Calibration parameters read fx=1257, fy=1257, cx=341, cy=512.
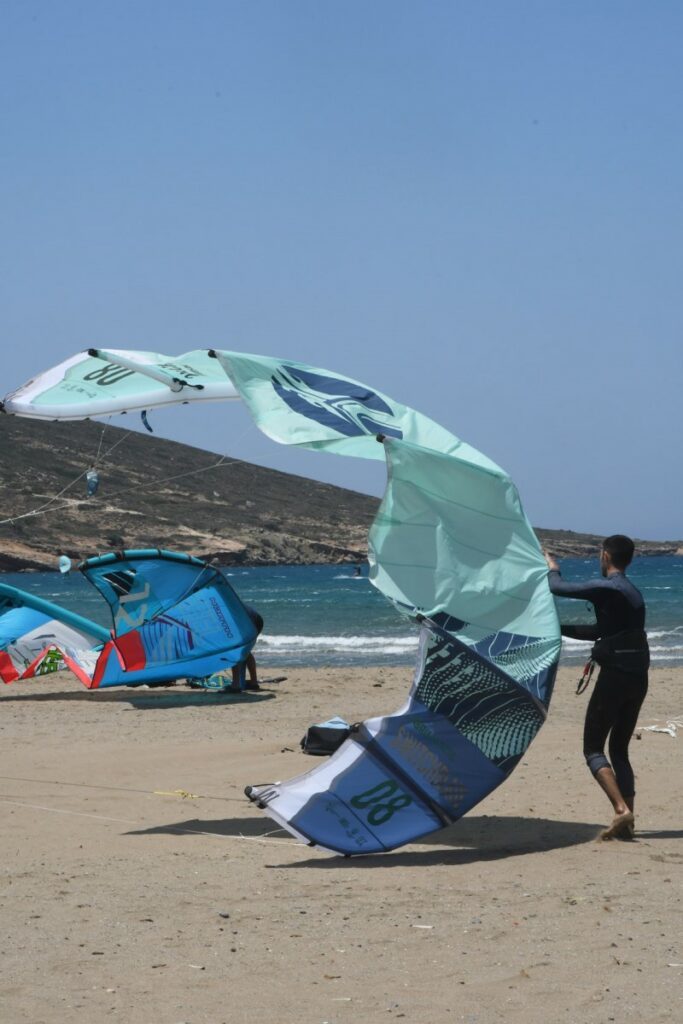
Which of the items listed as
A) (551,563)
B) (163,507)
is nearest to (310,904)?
(551,563)

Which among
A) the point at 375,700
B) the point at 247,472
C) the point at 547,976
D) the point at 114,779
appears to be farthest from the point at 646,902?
the point at 247,472

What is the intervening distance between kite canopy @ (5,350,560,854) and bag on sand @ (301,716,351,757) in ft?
8.67

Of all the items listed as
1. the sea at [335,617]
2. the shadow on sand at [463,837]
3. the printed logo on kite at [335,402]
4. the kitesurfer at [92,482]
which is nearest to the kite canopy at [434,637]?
the printed logo on kite at [335,402]

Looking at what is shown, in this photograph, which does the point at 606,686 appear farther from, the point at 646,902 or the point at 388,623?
the point at 388,623

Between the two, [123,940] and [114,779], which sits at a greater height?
[123,940]

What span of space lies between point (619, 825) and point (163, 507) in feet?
188

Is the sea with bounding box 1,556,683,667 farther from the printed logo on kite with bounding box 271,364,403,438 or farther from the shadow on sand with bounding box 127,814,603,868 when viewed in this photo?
the shadow on sand with bounding box 127,814,603,868

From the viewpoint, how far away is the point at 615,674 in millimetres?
6527

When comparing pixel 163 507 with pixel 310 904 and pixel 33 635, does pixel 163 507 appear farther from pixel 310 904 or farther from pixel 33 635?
pixel 310 904

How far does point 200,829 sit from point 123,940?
2.29m

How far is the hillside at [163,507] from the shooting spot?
54.2 meters

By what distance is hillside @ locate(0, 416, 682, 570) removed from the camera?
54.2m

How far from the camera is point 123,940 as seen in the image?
16.1 ft

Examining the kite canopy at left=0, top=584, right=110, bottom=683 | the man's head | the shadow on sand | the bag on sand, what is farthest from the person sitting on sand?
the man's head
